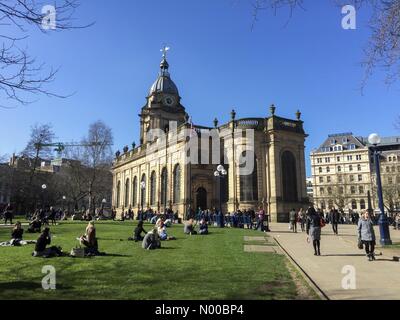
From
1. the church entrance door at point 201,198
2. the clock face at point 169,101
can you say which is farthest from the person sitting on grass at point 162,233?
the clock face at point 169,101

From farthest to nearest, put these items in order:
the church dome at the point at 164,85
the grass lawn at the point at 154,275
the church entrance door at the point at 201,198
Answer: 1. the church dome at the point at 164,85
2. the church entrance door at the point at 201,198
3. the grass lawn at the point at 154,275

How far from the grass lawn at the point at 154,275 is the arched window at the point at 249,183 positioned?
27.1m

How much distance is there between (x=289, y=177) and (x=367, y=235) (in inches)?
1182

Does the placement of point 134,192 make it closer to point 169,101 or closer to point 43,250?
point 169,101

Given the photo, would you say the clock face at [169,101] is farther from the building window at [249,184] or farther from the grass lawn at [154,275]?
the grass lawn at [154,275]

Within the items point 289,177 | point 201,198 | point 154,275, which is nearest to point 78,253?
point 154,275

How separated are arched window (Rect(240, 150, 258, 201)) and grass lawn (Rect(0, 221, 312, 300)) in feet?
89.0

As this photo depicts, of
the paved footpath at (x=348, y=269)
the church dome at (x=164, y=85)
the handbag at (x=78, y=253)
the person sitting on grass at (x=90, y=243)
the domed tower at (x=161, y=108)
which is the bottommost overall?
the paved footpath at (x=348, y=269)

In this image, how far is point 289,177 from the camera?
43.0 metres

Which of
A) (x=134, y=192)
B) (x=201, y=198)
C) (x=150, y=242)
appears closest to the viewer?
(x=150, y=242)

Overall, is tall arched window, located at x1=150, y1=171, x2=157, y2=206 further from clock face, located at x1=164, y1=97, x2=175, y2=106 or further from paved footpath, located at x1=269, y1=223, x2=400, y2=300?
paved footpath, located at x1=269, y1=223, x2=400, y2=300

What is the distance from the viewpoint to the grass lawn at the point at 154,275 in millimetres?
7916
